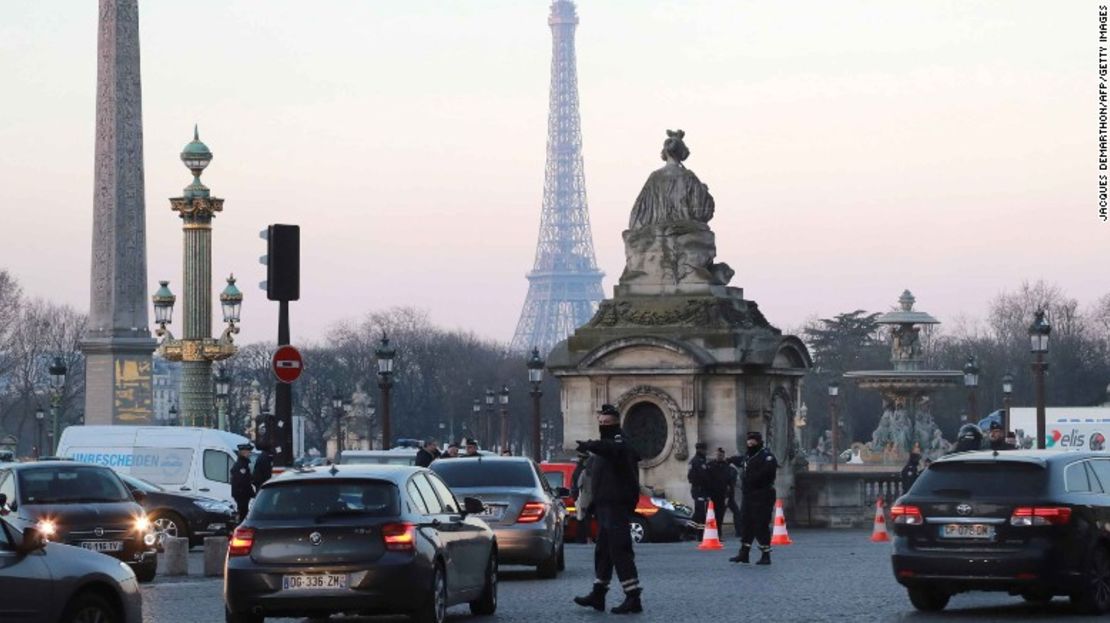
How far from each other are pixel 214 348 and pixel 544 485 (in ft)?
177

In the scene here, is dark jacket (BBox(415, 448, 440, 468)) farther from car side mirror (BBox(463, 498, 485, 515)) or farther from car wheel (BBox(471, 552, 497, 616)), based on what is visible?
car side mirror (BBox(463, 498, 485, 515))

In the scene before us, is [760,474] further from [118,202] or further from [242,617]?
[118,202]

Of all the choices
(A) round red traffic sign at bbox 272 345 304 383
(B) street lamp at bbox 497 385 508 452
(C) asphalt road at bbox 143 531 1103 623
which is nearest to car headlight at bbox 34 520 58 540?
(C) asphalt road at bbox 143 531 1103 623

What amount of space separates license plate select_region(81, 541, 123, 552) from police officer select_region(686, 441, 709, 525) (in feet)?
50.7

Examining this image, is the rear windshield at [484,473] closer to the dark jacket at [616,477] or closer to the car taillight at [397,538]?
the dark jacket at [616,477]

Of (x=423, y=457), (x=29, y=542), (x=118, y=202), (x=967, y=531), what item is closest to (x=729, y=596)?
(x=967, y=531)

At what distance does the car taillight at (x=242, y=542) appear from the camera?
19047 mm

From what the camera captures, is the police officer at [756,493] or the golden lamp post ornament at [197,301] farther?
the golden lamp post ornament at [197,301]

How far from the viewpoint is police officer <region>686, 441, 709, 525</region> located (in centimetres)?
4059

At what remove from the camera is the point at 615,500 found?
21844mm

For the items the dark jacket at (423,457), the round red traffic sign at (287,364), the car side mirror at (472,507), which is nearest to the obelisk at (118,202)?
the dark jacket at (423,457)

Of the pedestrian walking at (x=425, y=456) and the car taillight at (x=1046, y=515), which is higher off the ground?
the pedestrian walking at (x=425, y=456)

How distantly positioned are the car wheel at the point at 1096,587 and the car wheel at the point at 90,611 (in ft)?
28.1

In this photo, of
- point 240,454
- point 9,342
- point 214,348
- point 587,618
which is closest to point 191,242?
point 214,348
